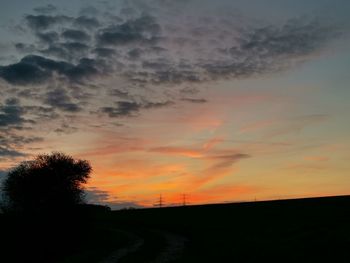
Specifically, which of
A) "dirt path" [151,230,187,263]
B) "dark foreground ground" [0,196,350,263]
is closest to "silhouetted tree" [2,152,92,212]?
"dark foreground ground" [0,196,350,263]

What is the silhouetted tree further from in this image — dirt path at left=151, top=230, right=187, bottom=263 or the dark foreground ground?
dirt path at left=151, top=230, right=187, bottom=263

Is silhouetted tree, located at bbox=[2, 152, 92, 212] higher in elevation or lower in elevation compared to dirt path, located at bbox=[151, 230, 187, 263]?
higher

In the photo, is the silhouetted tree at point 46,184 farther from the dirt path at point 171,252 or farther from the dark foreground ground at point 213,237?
the dirt path at point 171,252

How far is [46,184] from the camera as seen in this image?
318 ft

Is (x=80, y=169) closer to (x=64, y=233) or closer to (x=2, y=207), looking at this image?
(x=2, y=207)

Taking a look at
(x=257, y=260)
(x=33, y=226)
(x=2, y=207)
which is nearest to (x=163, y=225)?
(x=33, y=226)

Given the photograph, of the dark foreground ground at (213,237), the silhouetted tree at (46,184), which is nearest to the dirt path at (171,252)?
the dark foreground ground at (213,237)

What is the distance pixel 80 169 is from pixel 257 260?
7514 centimetres

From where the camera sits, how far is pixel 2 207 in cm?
9281

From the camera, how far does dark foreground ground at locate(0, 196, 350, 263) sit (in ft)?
117

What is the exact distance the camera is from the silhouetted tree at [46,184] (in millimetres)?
90812

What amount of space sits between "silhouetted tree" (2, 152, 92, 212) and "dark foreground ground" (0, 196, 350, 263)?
25.8 feet

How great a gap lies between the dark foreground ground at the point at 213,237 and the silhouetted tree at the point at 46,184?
7.86m

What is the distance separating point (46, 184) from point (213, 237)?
48789 millimetres
